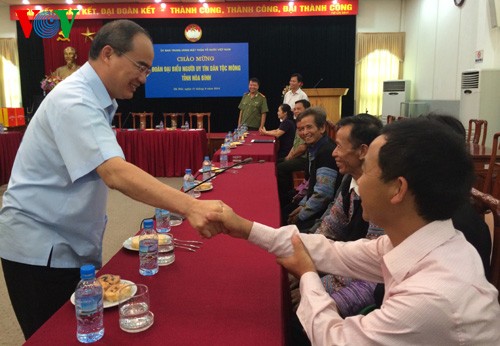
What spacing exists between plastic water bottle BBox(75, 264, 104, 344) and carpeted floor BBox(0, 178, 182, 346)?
59.5 inches

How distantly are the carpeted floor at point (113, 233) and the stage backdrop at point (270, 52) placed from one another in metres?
3.88

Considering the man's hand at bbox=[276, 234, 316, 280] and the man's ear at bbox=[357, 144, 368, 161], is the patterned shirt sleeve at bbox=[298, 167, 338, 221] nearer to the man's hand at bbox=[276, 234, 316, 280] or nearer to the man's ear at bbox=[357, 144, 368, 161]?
the man's ear at bbox=[357, 144, 368, 161]

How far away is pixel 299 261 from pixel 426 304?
1.47 ft

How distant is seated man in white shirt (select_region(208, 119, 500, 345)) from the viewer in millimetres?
770

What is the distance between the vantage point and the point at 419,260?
2.86 ft

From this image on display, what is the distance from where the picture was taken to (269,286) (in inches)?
49.6

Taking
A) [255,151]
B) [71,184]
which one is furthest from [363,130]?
[255,151]

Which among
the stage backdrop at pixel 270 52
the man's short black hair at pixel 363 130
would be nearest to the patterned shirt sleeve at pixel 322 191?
the man's short black hair at pixel 363 130

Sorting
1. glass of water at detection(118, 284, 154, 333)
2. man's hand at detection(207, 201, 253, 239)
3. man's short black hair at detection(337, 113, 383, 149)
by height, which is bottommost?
glass of water at detection(118, 284, 154, 333)

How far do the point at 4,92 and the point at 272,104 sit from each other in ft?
19.2

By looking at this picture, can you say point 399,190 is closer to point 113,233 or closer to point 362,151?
point 362,151

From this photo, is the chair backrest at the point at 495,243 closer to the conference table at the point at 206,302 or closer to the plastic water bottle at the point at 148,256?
the conference table at the point at 206,302

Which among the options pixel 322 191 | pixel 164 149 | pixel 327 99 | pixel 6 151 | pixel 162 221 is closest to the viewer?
pixel 162 221

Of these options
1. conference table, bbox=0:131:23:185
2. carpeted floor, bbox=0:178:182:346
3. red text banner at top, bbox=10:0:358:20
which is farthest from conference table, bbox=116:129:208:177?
red text banner at top, bbox=10:0:358:20
